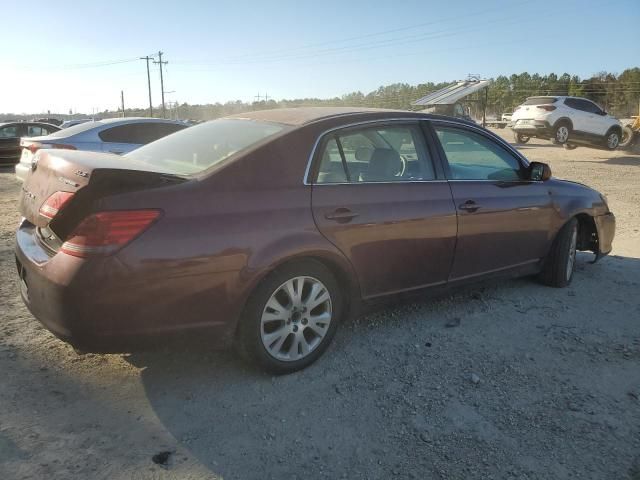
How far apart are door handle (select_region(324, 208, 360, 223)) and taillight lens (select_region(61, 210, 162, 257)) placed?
1.11 m

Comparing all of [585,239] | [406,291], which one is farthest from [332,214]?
[585,239]

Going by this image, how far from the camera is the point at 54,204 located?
2.72m

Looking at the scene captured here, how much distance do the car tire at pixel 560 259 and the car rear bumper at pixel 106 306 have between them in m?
3.28

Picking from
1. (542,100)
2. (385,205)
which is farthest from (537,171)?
(542,100)

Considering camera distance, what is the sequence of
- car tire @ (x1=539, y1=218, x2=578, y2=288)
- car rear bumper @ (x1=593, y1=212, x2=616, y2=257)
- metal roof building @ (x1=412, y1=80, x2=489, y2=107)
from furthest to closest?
metal roof building @ (x1=412, y1=80, x2=489, y2=107) → car rear bumper @ (x1=593, y1=212, x2=616, y2=257) → car tire @ (x1=539, y1=218, x2=578, y2=288)

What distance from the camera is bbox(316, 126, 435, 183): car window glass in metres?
3.35

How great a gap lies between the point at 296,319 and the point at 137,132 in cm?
735

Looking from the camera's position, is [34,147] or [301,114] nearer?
[301,114]

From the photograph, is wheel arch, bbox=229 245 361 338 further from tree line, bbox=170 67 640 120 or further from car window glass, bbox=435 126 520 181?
tree line, bbox=170 67 640 120

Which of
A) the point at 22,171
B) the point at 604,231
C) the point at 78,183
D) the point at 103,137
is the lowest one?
the point at 604,231

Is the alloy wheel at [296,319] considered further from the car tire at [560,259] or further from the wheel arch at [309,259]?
the car tire at [560,259]

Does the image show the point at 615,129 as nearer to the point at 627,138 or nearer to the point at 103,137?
the point at 627,138

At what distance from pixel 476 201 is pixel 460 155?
1.31ft

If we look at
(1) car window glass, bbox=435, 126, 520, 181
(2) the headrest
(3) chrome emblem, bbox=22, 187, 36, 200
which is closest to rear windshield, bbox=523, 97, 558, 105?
(1) car window glass, bbox=435, 126, 520, 181
